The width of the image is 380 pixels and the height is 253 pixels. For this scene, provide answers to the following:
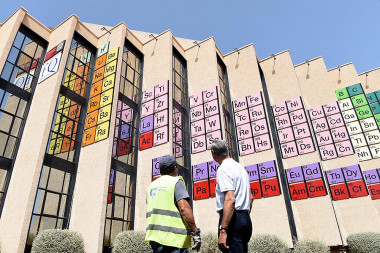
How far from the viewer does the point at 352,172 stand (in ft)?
47.8

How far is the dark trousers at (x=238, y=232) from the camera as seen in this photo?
2.75m

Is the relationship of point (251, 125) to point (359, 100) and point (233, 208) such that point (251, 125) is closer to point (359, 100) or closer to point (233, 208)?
point (359, 100)

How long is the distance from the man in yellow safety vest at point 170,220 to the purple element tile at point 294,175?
1311 cm

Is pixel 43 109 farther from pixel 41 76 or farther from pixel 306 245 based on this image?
pixel 306 245

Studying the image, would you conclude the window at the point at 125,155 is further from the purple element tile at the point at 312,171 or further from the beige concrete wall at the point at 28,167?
the purple element tile at the point at 312,171

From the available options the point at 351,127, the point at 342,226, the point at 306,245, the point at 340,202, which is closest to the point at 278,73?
the point at 351,127

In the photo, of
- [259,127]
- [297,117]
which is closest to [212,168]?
[259,127]

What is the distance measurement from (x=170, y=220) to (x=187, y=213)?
214 mm

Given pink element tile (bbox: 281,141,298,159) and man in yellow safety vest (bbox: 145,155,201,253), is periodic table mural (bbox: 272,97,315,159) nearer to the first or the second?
pink element tile (bbox: 281,141,298,159)

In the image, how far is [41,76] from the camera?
538 inches

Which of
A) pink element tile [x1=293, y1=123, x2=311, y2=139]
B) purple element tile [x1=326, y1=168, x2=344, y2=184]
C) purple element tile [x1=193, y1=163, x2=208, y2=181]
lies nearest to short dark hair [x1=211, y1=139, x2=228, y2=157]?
purple element tile [x1=193, y1=163, x2=208, y2=181]

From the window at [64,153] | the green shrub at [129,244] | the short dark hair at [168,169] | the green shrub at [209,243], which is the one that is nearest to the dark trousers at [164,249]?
the short dark hair at [168,169]

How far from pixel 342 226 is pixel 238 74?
11.0m

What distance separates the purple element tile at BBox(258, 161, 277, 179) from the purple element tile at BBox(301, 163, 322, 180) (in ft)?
6.15
